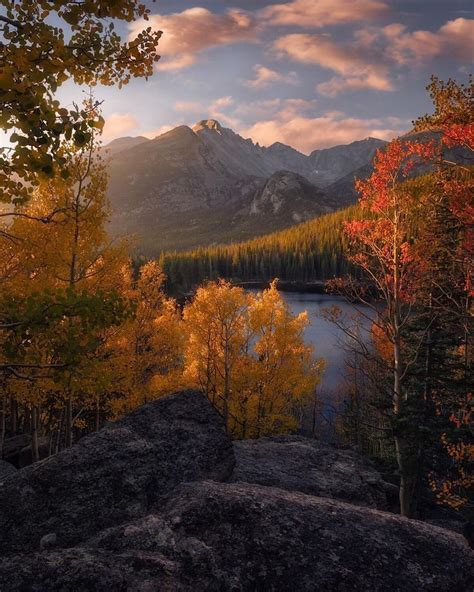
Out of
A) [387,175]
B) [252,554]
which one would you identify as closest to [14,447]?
[252,554]

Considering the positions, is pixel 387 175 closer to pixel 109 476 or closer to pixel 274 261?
pixel 109 476

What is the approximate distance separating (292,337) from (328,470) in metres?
Answer: 15.7

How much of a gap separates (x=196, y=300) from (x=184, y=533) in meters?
20.4

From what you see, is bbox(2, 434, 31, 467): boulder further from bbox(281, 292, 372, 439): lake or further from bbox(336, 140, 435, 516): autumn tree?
bbox(336, 140, 435, 516): autumn tree

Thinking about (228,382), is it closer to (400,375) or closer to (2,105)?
(400,375)

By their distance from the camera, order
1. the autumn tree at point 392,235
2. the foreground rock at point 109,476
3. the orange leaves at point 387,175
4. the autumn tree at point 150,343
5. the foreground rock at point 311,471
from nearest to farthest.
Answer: the foreground rock at point 109,476 < the foreground rock at point 311,471 < the orange leaves at point 387,175 < the autumn tree at point 392,235 < the autumn tree at point 150,343

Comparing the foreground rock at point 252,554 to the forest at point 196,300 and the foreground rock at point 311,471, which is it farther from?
the foreground rock at point 311,471

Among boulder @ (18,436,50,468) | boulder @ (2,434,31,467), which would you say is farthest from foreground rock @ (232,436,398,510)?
boulder @ (2,434,31,467)

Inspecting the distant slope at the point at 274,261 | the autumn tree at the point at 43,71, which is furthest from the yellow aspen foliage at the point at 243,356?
the distant slope at the point at 274,261

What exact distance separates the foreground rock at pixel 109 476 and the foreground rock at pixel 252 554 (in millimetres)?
1641

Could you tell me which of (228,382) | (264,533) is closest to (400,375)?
(264,533)

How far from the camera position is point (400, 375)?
39.9 feet

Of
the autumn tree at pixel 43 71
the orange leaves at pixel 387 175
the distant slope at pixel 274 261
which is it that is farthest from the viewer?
the distant slope at pixel 274 261

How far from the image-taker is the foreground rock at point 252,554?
3.70 meters
